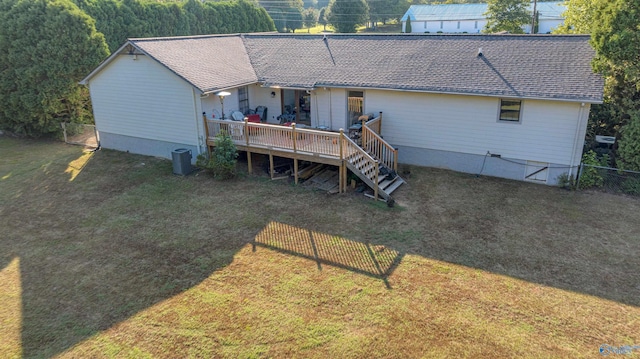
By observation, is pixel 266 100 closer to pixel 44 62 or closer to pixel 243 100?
pixel 243 100

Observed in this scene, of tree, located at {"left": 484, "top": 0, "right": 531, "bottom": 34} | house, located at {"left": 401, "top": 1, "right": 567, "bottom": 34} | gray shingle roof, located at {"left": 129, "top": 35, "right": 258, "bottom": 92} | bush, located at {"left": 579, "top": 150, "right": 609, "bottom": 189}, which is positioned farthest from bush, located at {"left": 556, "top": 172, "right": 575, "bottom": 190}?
house, located at {"left": 401, "top": 1, "right": 567, "bottom": 34}

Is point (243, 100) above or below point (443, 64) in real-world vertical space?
below

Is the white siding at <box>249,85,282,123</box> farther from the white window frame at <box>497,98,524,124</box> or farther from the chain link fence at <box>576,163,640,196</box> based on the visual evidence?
the chain link fence at <box>576,163,640,196</box>

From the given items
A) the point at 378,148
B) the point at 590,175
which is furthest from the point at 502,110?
the point at 378,148

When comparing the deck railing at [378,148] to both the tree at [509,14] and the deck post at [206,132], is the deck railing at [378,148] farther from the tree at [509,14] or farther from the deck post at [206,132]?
the tree at [509,14]

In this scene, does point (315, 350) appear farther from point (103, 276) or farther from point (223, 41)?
point (223, 41)

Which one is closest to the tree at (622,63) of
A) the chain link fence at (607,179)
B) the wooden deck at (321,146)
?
the chain link fence at (607,179)
